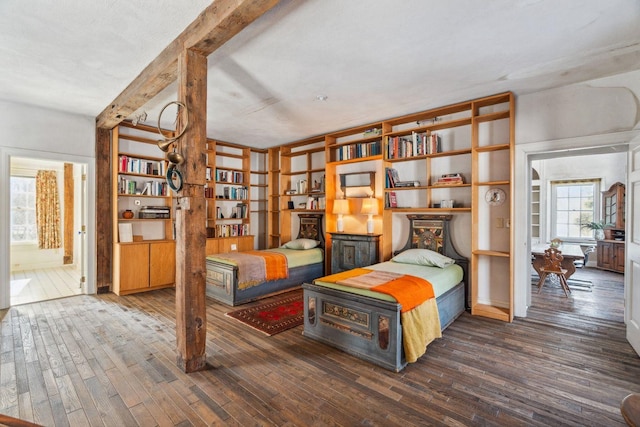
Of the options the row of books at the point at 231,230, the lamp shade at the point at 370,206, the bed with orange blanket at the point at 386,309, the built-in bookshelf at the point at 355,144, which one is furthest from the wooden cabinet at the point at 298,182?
the bed with orange blanket at the point at 386,309

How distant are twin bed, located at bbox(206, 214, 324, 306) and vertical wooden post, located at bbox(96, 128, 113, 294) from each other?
1718 millimetres

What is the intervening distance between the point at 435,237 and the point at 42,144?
5715 mm

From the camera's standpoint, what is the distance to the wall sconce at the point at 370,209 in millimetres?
4793

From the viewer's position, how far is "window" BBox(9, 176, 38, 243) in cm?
647

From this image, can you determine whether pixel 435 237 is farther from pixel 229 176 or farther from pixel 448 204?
pixel 229 176

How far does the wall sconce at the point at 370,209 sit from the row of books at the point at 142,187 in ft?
11.2

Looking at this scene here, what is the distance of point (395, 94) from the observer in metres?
3.71

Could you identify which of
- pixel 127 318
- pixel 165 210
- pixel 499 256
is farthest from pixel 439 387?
pixel 165 210

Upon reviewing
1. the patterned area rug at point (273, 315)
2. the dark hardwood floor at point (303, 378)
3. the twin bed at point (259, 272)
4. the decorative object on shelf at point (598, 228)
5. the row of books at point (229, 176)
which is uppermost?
the row of books at point (229, 176)

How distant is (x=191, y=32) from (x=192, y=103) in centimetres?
54

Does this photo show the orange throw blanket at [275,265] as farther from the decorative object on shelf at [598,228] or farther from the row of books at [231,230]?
the decorative object on shelf at [598,228]

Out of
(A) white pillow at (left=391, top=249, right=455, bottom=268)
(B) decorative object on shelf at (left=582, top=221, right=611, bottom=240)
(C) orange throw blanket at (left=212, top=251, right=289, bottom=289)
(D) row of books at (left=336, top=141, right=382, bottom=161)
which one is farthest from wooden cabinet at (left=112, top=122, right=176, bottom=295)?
(B) decorative object on shelf at (left=582, top=221, right=611, bottom=240)

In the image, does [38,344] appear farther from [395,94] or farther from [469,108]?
[469,108]

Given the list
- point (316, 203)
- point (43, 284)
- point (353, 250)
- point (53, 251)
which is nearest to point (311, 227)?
point (316, 203)
